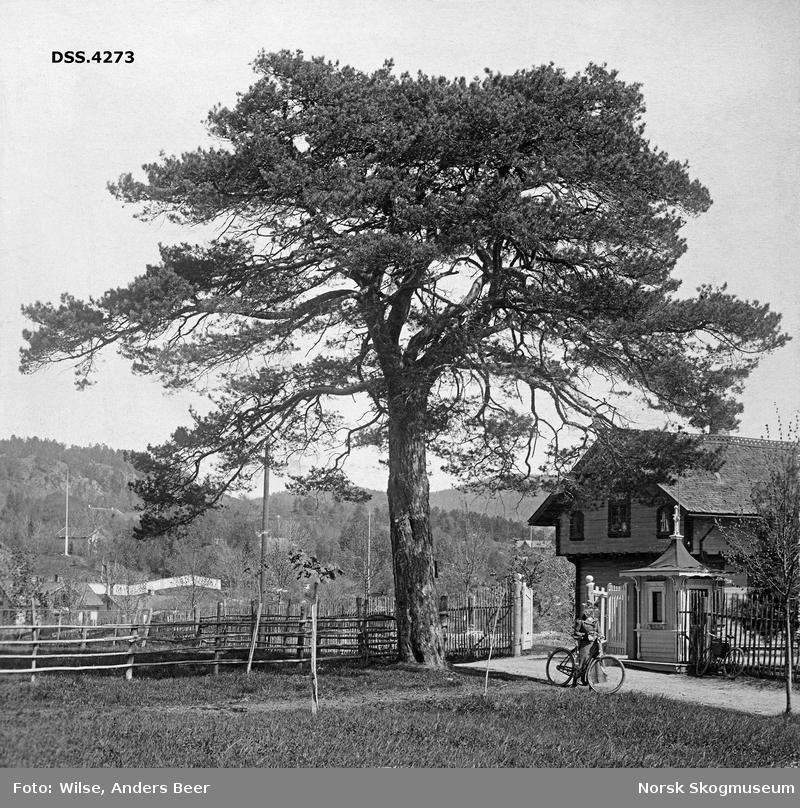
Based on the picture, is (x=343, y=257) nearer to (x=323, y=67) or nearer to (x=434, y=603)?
(x=323, y=67)

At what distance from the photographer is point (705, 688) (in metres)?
19.9

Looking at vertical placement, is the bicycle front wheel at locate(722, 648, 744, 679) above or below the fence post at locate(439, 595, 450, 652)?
below

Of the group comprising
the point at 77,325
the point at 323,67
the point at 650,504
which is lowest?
the point at 650,504

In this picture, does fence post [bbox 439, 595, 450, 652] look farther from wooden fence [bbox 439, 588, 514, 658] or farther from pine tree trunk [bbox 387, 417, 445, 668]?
pine tree trunk [bbox 387, 417, 445, 668]

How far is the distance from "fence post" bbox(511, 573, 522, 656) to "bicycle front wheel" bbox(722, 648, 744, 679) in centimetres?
585

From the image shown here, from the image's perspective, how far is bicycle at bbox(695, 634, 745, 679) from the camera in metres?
21.8

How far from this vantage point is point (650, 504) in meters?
21.9

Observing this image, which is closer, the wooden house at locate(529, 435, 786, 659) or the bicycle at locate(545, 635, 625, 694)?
the bicycle at locate(545, 635, 625, 694)

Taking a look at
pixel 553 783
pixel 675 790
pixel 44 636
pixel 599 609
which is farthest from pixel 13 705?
pixel 44 636

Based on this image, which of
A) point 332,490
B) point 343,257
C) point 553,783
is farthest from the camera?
point 332,490

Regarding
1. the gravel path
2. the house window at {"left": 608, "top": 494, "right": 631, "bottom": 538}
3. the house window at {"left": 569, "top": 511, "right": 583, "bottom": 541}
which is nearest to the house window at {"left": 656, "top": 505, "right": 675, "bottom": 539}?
the house window at {"left": 608, "top": 494, "right": 631, "bottom": 538}

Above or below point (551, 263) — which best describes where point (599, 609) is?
below

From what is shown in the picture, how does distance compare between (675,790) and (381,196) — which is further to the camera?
(381,196)

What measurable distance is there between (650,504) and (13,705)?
1235 cm
